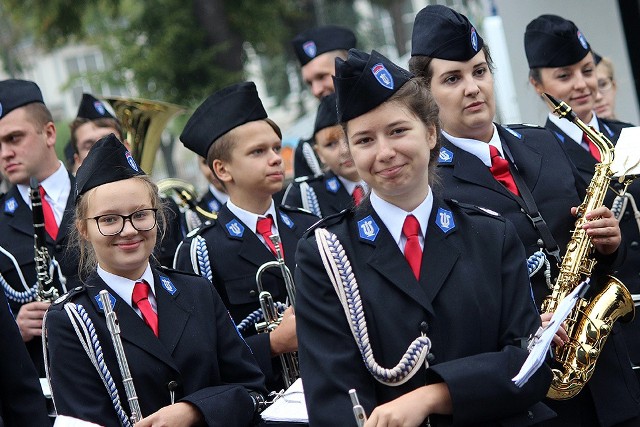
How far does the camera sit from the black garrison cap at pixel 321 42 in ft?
28.5

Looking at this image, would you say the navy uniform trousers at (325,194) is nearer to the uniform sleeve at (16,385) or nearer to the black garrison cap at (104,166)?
the black garrison cap at (104,166)

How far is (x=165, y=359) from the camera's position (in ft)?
15.2

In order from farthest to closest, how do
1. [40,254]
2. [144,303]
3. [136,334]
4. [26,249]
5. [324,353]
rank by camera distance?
1. [26,249]
2. [40,254]
3. [144,303]
4. [136,334]
5. [324,353]

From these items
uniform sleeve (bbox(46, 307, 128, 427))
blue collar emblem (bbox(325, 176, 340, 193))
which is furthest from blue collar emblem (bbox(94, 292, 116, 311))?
blue collar emblem (bbox(325, 176, 340, 193))

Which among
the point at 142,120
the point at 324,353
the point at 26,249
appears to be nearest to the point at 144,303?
the point at 324,353

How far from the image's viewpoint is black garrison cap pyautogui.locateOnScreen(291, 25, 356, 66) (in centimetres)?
870

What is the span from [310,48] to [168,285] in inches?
164

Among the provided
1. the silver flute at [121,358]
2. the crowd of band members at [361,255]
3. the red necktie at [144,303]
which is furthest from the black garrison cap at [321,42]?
the silver flute at [121,358]

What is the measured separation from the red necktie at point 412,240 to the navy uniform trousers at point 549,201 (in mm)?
923

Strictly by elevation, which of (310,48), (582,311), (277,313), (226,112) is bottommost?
(582,311)

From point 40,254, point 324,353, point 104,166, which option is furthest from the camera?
point 40,254

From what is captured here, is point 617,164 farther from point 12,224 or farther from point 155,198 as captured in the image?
point 12,224

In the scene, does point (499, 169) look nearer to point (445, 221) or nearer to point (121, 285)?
point (445, 221)

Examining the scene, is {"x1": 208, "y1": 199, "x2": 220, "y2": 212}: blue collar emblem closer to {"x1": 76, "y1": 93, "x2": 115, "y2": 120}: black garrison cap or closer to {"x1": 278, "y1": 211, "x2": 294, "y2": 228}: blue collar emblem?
{"x1": 76, "y1": 93, "x2": 115, "y2": 120}: black garrison cap
